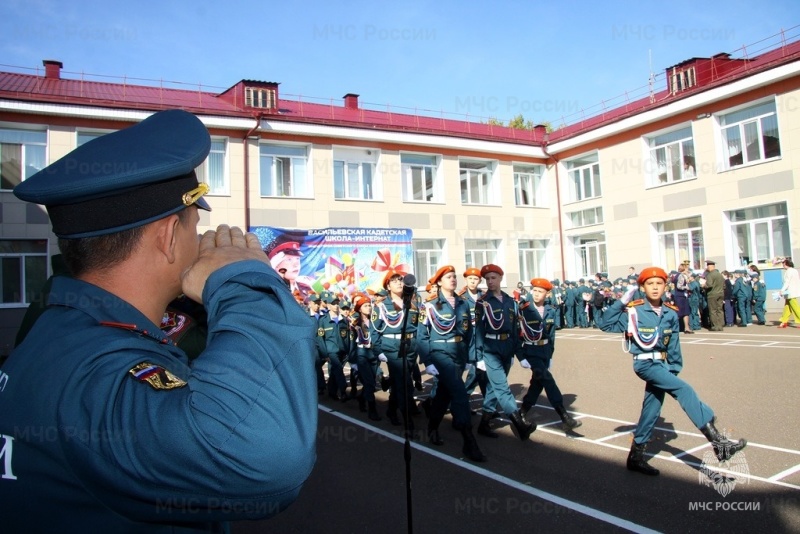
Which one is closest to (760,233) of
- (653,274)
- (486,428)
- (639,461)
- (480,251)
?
(480,251)

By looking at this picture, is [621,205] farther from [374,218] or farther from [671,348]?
[671,348]

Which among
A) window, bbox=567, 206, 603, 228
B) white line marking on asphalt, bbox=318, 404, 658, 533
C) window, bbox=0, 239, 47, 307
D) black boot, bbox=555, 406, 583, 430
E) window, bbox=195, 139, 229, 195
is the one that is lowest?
white line marking on asphalt, bbox=318, 404, 658, 533

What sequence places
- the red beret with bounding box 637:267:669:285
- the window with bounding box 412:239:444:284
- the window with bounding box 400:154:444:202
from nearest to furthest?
1. the red beret with bounding box 637:267:669:285
2. the window with bounding box 412:239:444:284
3. the window with bounding box 400:154:444:202

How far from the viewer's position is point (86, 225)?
43.7 inches

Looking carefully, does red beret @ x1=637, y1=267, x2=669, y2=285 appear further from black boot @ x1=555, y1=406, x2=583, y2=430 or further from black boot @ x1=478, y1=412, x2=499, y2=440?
→ black boot @ x1=478, y1=412, x2=499, y2=440

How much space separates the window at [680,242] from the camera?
20.6 metres

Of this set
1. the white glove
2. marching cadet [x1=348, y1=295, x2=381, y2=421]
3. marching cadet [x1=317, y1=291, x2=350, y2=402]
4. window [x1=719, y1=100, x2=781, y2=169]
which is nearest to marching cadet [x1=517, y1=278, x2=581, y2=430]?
the white glove

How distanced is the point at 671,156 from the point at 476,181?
797 cm

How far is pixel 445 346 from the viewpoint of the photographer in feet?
24.4

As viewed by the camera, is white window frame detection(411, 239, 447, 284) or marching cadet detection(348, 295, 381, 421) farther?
white window frame detection(411, 239, 447, 284)

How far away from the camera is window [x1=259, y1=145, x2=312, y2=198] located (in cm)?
2028

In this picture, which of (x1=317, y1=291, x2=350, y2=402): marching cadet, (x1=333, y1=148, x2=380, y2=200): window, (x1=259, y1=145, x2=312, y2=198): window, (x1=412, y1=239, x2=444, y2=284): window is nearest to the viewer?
(x1=317, y1=291, x2=350, y2=402): marching cadet

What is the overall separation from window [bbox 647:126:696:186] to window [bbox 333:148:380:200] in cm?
1130

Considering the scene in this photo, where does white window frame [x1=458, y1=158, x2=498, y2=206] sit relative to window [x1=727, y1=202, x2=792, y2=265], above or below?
above
